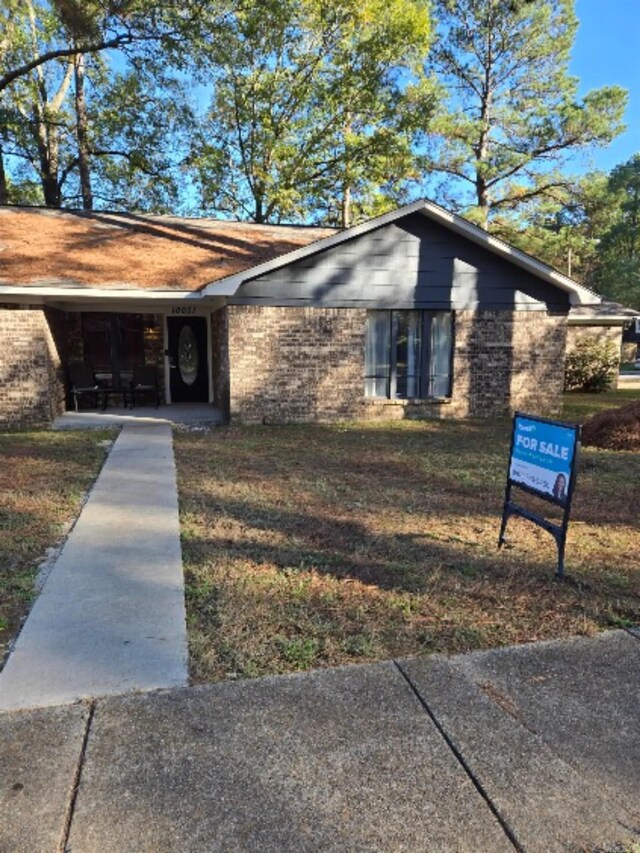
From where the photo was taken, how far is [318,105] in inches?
958

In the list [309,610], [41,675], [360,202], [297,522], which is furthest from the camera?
[360,202]

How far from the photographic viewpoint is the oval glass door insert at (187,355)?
14.5 metres

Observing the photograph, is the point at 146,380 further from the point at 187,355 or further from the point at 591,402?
the point at 591,402

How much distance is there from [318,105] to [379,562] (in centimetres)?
2447

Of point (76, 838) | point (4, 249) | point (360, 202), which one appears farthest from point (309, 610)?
point (360, 202)

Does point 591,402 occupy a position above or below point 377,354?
below

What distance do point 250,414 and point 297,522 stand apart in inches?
252

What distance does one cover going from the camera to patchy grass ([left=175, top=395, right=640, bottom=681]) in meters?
3.30

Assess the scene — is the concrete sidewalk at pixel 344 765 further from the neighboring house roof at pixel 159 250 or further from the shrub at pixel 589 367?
the shrub at pixel 589 367

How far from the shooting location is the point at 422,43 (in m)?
23.9

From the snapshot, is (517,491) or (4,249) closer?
(517,491)

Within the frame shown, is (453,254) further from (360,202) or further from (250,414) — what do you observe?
(360,202)

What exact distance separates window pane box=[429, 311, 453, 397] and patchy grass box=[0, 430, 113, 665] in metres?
6.63

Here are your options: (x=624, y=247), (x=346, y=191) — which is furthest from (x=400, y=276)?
(x=624, y=247)
